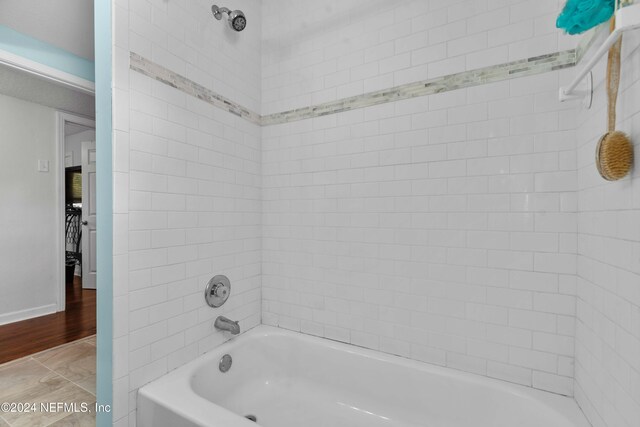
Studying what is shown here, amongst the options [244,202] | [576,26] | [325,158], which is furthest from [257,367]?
[576,26]

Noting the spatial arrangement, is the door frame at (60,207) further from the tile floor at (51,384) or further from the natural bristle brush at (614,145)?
the natural bristle brush at (614,145)

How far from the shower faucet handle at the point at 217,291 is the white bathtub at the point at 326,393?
0.28 meters

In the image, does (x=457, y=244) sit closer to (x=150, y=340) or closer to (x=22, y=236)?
(x=150, y=340)

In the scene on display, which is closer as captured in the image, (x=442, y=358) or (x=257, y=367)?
(x=442, y=358)

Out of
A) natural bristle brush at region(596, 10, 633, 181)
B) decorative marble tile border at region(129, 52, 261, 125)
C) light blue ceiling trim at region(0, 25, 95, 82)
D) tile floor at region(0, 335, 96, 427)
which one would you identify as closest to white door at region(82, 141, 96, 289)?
tile floor at region(0, 335, 96, 427)

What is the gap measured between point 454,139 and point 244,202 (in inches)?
50.7

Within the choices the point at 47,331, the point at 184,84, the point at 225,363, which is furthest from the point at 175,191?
the point at 47,331

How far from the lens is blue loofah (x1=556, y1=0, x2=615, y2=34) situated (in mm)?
834

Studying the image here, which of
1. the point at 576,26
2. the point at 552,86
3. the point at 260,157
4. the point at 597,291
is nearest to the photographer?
the point at 576,26

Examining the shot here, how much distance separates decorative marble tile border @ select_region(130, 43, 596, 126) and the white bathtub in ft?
4.64

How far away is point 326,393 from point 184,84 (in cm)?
187

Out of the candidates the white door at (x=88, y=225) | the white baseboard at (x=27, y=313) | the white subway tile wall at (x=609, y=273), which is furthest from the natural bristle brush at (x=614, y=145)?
the white door at (x=88, y=225)

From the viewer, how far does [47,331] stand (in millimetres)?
2812

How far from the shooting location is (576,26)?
36.1 inches
